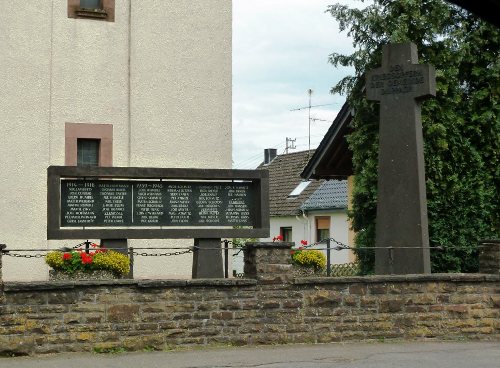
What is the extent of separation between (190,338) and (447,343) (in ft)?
11.1

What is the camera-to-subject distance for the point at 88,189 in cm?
1102

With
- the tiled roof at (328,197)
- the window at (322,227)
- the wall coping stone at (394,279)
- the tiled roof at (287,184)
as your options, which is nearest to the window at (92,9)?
the wall coping stone at (394,279)

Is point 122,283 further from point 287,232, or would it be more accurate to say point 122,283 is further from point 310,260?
point 287,232

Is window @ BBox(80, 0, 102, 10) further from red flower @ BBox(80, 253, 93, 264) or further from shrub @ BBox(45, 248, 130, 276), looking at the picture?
red flower @ BBox(80, 253, 93, 264)

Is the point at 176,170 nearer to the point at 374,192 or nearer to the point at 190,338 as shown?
the point at 190,338

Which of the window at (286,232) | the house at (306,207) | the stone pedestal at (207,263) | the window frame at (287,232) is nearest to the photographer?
the stone pedestal at (207,263)

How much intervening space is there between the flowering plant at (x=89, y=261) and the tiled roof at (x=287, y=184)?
1115 inches

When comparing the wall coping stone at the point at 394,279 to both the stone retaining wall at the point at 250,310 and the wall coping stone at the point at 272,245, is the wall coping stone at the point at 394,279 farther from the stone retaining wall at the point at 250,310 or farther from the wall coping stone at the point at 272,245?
the wall coping stone at the point at 272,245

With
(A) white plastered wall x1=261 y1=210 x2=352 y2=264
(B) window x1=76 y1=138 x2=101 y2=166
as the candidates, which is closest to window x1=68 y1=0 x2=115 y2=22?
(B) window x1=76 y1=138 x2=101 y2=166

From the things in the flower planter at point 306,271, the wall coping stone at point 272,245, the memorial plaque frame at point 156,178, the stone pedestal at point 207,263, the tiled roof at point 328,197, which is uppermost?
the tiled roof at point 328,197

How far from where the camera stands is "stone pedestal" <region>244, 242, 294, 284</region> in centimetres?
1004

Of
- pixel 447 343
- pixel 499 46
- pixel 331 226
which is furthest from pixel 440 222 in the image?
pixel 331 226

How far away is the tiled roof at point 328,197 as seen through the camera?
37.1 meters

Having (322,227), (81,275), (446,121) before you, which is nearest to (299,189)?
(322,227)
